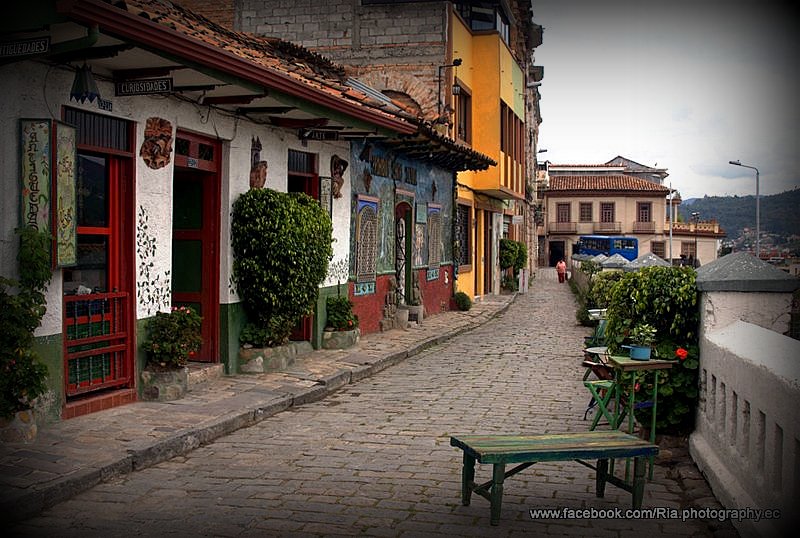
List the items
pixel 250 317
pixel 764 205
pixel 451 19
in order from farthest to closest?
pixel 451 19 < pixel 250 317 < pixel 764 205

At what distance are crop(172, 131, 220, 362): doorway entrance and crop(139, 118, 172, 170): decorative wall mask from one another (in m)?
1.28

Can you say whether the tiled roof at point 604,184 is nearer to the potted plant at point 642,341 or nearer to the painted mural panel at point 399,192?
the painted mural panel at point 399,192

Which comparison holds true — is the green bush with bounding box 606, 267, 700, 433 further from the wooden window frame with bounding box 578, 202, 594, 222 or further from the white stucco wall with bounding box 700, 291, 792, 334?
the wooden window frame with bounding box 578, 202, 594, 222

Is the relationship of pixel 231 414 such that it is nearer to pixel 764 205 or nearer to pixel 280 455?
pixel 280 455

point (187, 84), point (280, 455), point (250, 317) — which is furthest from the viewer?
point (250, 317)

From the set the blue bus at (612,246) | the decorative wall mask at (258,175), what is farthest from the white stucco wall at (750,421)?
the blue bus at (612,246)

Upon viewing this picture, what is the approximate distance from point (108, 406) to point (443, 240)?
1399cm

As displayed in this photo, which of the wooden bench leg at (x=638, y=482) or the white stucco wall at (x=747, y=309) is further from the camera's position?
the white stucco wall at (x=747, y=309)

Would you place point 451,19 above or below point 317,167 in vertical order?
above

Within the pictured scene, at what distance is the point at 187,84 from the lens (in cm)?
878

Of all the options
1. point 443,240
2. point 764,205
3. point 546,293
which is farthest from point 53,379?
point 546,293

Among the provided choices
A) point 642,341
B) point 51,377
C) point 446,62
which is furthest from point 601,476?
point 446,62

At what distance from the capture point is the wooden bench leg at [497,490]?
532 cm

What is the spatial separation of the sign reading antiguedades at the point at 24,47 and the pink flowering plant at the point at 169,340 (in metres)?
3.25
